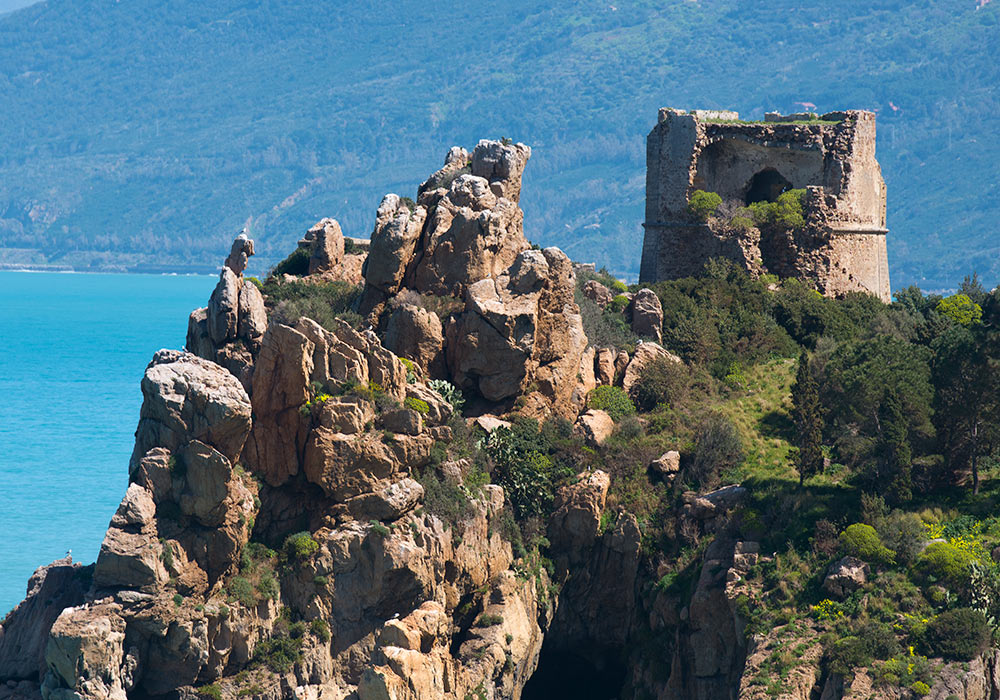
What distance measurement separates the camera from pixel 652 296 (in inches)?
2296

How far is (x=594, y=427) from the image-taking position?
51219 mm

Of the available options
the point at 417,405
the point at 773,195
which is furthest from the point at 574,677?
the point at 773,195

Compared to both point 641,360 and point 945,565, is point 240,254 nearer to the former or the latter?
point 641,360

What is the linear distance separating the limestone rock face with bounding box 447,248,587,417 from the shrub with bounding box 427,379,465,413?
28.5 inches

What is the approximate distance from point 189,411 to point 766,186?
118 ft

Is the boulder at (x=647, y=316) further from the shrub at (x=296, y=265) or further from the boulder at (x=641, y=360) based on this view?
the shrub at (x=296, y=265)

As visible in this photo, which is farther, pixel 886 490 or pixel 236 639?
pixel 886 490

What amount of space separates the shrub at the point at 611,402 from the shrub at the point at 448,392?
5384 mm

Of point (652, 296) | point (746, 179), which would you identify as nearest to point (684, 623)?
point (652, 296)

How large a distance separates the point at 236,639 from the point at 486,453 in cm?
1078

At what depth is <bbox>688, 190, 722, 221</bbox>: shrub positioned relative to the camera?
220 ft

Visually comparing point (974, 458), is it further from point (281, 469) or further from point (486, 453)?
point (281, 469)

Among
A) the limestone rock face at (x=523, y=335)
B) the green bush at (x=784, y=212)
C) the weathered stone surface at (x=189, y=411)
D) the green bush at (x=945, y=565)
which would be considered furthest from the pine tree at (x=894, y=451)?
the green bush at (x=784, y=212)

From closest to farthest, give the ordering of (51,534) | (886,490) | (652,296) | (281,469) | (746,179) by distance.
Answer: (281,469), (886,490), (652,296), (746,179), (51,534)
